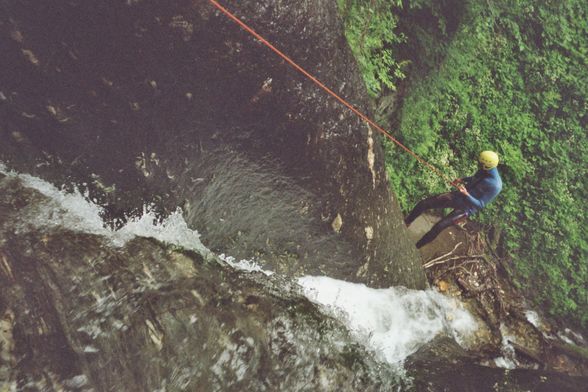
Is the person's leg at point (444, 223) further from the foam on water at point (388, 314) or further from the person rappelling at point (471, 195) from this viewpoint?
the foam on water at point (388, 314)

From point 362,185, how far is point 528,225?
160 inches

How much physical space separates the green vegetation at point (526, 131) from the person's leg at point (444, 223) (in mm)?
554

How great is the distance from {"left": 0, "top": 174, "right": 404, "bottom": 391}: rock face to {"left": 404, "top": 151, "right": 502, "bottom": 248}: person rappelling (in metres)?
2.47

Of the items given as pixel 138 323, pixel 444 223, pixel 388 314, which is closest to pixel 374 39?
pixel 444 223

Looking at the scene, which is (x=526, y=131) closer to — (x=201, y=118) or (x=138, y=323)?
(x=201, y=118)

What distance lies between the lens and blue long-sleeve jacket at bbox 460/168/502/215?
13.8ft

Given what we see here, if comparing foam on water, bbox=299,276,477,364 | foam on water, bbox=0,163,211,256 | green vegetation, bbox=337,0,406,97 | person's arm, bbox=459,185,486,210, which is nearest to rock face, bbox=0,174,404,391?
foam on water, bbox=0,163,211,256

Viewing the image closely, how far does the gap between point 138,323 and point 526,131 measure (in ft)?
18.9

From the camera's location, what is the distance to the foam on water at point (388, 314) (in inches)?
122

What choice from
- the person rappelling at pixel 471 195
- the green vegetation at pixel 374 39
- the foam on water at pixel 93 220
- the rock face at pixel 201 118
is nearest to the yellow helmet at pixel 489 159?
the person rappelling at pixel 471 195

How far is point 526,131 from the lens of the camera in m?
5.57

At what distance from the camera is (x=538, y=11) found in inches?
215

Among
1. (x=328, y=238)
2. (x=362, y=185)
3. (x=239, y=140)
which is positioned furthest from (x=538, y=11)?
(x=239, y=140)

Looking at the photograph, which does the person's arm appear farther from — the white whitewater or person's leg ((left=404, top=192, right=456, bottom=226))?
the white whitewater
